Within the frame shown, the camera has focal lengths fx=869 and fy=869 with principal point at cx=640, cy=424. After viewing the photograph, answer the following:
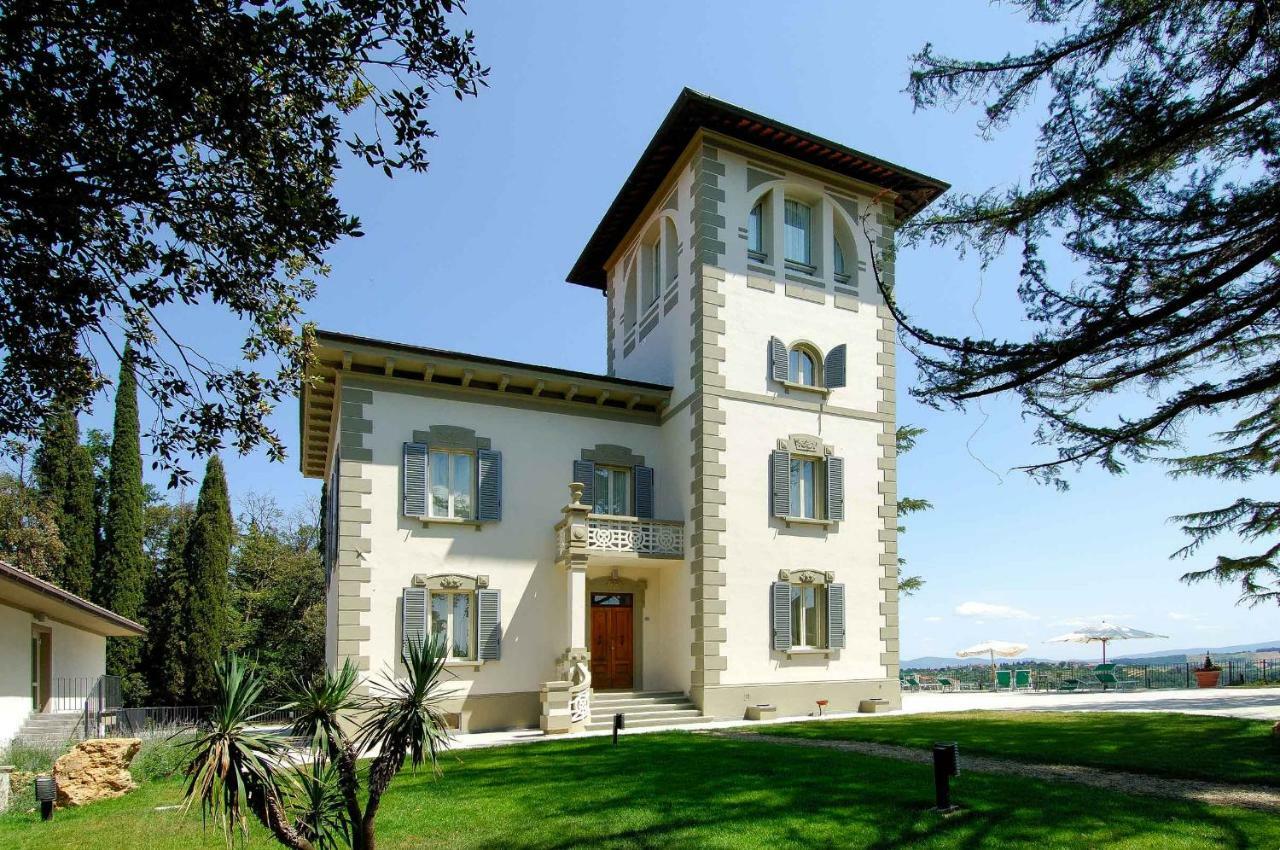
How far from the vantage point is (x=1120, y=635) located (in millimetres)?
32031

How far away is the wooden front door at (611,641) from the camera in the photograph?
65.2ft

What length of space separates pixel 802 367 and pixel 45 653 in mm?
19499

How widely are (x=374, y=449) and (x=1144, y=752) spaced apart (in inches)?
558

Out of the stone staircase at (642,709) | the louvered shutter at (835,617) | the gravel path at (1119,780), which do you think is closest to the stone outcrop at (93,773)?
the stone staircase at (642,709)

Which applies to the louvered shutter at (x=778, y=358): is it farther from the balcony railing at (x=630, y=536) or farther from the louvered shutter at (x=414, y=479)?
the louvered shutter at (x=414, y=479)

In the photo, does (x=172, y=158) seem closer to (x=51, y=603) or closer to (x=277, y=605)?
(x=51, y=603)

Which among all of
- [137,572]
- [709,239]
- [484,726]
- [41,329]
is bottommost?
[484,726]

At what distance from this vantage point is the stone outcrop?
11547 millimetres

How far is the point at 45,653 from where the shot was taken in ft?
68.7

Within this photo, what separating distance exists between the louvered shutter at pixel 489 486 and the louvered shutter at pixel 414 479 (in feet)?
3.87

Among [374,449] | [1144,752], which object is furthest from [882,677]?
[374,449]

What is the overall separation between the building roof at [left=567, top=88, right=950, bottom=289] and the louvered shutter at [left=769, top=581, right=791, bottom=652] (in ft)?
28.2

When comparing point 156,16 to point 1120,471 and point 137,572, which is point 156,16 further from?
point 137,572

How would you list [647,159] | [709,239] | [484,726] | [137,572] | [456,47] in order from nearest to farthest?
[456,47] → [484,726] → [709,239] → [647,159] → [137,572]
